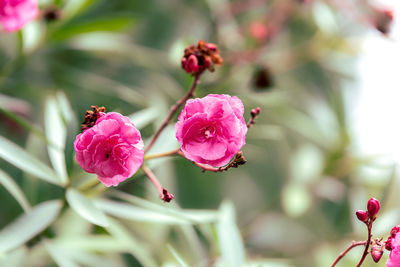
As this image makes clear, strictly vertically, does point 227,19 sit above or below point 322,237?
above

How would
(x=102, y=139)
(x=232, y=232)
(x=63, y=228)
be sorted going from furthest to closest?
(x=63, y=228) < (x=232, y=232) < (x=102, y=139)

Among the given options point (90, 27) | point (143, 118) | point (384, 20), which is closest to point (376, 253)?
point (143, 118)

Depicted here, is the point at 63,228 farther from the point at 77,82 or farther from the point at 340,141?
the point at 340,141

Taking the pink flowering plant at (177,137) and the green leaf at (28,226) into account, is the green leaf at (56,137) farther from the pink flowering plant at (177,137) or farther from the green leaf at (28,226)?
the pink flowering plant at (177,137)

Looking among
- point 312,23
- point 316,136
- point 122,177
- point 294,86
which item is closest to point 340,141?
point 316,136

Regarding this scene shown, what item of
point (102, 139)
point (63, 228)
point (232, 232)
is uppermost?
point (102, 139)

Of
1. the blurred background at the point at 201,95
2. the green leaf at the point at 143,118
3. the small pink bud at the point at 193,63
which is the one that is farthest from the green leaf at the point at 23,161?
the small pink bud at the point at 193,63

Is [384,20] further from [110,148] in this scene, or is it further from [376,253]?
[110,148]
